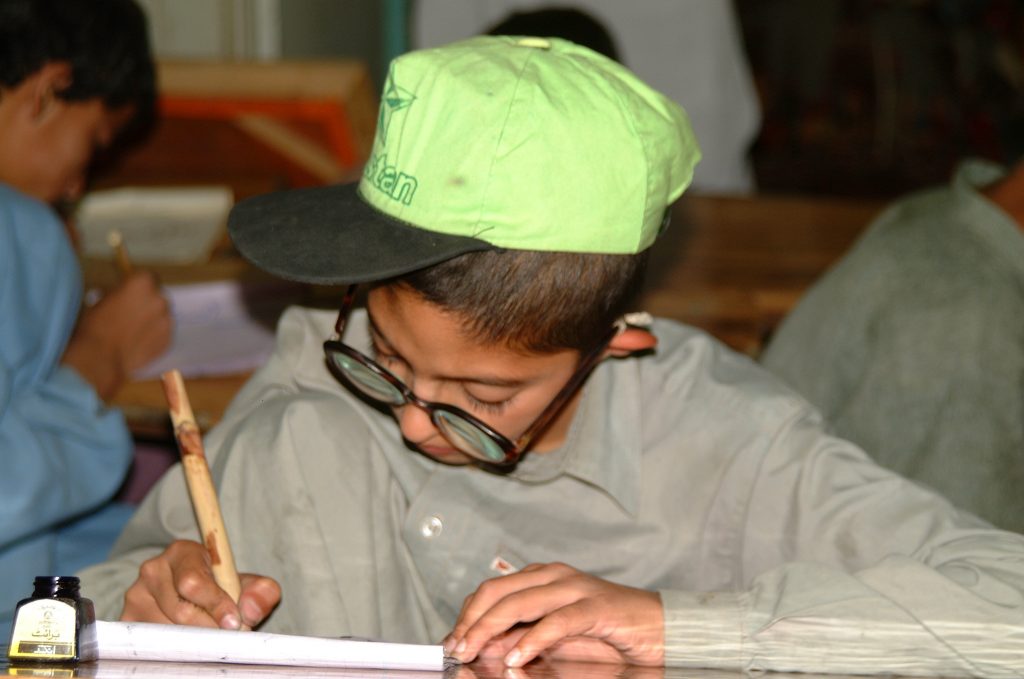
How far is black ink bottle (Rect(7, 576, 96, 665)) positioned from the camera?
0.99m

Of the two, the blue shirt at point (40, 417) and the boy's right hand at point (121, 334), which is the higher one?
the blue shirt at point (40, 417)

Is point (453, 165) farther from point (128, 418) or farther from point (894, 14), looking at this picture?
point (894, 14)

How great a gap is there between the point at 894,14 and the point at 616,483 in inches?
265

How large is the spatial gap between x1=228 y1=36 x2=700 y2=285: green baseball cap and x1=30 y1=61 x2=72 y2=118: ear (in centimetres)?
130

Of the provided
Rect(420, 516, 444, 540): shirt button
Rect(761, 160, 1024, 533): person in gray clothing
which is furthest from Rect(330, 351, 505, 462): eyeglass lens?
Rect(761, 160, 1024, 533): person in gray clothing

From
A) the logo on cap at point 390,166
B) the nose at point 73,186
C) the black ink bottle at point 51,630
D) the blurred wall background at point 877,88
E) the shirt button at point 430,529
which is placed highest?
the logo on cap at point 390,166

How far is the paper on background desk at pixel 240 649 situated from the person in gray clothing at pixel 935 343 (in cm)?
114

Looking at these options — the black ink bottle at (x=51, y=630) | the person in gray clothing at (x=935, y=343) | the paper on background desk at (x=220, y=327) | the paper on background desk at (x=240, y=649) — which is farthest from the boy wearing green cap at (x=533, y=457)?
the paper on background desk at (x=220, y=327)

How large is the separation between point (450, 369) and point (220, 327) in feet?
4.13

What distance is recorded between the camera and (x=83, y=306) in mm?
2605

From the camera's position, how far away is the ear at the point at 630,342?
4.84ft

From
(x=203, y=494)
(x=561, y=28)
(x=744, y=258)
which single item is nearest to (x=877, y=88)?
(x=744, y=258)

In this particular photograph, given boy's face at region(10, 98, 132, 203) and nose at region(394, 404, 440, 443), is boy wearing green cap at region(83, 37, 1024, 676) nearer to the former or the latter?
nose at region(394, 404, 440, 443)

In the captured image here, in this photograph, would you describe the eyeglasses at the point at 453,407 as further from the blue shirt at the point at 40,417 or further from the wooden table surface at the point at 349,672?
the blue shirt at the point at 40,417
